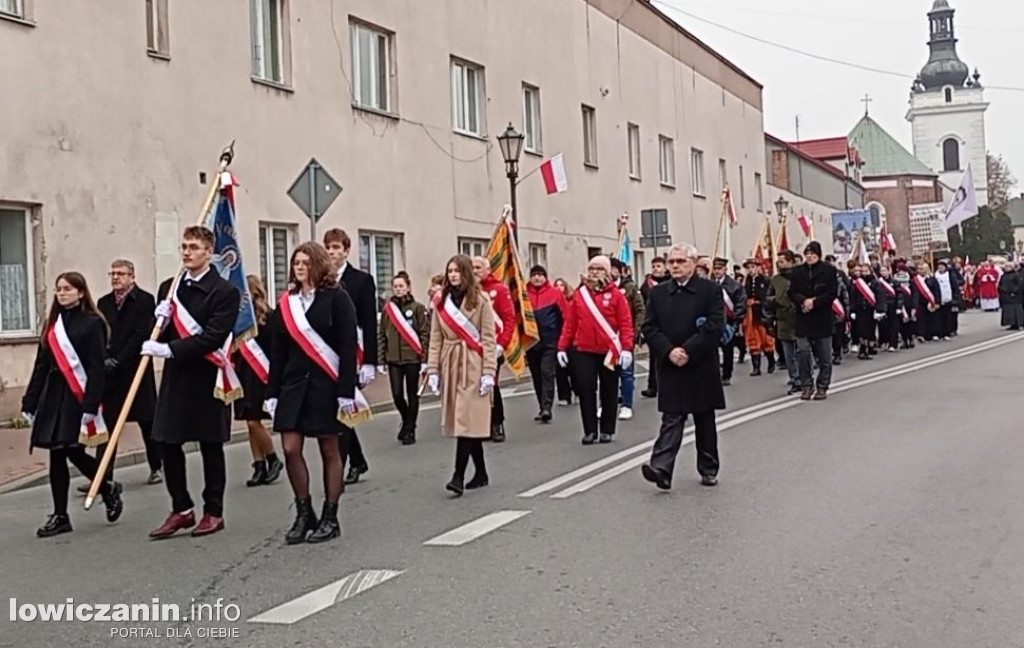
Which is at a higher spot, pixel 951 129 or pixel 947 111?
pixel 947 111

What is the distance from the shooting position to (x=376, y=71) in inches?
877

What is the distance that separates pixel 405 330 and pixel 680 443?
4.23m

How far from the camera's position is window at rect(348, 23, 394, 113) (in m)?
21.5

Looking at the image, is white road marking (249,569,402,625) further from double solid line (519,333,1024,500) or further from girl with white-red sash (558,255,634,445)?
girl with white-red sash (558,255,634,445)

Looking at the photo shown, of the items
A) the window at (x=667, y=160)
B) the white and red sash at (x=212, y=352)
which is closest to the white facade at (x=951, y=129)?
the window at (x=667, y=160)

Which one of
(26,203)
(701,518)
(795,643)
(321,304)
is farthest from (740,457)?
(26,203)

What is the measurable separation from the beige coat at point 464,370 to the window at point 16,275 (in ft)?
24.6

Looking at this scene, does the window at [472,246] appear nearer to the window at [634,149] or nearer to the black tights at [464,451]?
the window at [634,149]

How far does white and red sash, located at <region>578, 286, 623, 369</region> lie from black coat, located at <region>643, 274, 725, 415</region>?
2.44 m

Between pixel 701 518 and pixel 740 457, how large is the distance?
274cm

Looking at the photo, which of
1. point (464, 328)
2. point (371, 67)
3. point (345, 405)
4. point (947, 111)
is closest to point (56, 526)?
point (345, 405)

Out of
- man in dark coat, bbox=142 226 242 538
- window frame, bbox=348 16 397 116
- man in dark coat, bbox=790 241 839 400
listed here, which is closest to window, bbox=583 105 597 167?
window frame, bbox=348 16 397 116

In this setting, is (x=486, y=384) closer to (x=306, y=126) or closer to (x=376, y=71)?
(x=306, y=126)

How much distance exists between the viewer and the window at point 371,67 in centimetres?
2147
